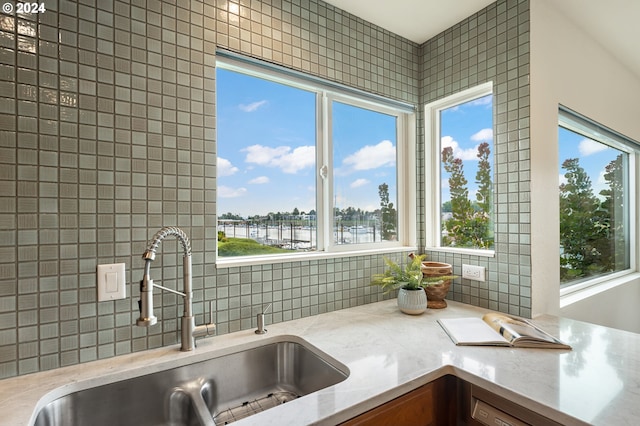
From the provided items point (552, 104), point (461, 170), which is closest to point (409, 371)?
point (461, 170)

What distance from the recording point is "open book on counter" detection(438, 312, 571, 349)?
1160mm

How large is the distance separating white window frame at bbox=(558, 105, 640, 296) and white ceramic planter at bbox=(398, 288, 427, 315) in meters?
0.90

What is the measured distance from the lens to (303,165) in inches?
65.5

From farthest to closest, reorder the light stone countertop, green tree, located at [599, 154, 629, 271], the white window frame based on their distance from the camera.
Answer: green tree, located at [599, 154, 629, 271] < the white window frame < the light stone countertop

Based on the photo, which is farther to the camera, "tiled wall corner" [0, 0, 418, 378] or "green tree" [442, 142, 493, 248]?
"green tree" [442, 142, 493, 248]

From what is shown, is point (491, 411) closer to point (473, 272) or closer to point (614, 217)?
point (473, 272)

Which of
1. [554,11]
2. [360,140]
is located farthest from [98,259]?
[554,11]

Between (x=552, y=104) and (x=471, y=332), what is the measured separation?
3.98 ft

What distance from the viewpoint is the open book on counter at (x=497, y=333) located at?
116cm

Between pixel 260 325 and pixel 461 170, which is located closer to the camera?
pixel 260 325

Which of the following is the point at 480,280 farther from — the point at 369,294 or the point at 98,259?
the point at 98,259

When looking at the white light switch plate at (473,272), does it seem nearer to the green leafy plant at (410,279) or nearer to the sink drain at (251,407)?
the green leafy plant at (410,279)

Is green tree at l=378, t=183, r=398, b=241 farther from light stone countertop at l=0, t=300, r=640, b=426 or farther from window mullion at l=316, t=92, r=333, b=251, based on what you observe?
light stone countertop at l=0, t=300, r=640, b=426

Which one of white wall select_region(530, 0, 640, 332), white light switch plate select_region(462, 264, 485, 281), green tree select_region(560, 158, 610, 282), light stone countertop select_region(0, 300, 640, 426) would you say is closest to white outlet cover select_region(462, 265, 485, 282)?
white light switch plate select_region(462, 264, 485, 281)
